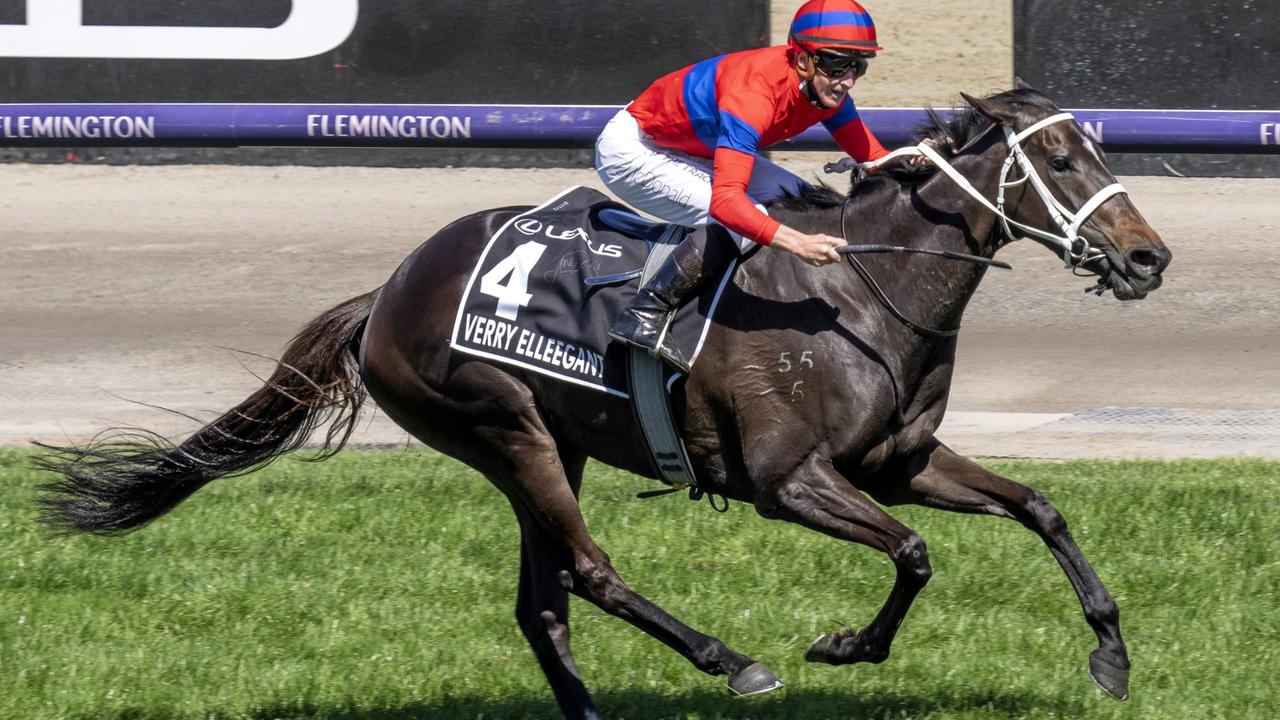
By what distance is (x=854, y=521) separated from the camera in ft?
16.6

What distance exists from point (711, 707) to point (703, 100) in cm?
206

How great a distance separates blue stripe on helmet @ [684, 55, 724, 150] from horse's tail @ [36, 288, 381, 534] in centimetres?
147

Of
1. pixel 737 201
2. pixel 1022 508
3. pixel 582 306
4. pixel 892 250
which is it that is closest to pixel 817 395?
pixel 892 250

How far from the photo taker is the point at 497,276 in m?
5.71

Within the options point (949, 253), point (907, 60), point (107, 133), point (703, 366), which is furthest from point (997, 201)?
point (107, 133)

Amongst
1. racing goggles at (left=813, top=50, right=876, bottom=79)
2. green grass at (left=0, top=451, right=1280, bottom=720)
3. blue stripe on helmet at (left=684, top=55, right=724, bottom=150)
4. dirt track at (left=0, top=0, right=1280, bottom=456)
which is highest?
racing goggles at (left=813, top=50, right=876, bottom=79)

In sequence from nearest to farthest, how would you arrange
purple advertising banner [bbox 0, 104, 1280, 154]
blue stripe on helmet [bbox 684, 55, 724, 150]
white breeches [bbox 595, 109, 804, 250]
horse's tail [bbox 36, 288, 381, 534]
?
blue stripe on helmet [bbox 684, 55, 724, 150] → white breeches [bbox 595, 109, 804, 250] → horse's tail [bbox 36, 288, 381, 534] → purple advertising banner [bbox 0, 104, 1280, 154]

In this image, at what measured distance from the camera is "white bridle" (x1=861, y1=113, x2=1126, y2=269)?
4.96 m

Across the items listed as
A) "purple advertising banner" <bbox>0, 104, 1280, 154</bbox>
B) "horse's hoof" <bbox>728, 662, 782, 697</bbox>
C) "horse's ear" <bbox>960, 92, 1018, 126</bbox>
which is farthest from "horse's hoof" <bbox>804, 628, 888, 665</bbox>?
"purple advertising banner" <bbox>0, 104, 1280, 154</bbox>

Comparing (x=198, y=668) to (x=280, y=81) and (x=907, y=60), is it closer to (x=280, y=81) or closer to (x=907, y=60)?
(x=280, y=81)

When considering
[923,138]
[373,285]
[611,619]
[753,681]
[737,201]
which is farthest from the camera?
[373,285]

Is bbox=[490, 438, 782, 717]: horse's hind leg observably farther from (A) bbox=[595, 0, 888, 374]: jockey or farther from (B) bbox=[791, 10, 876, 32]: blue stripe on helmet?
(B) bbox=[791, 10, 876, 32]: blue stripe on helmet

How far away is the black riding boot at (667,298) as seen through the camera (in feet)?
17.3
